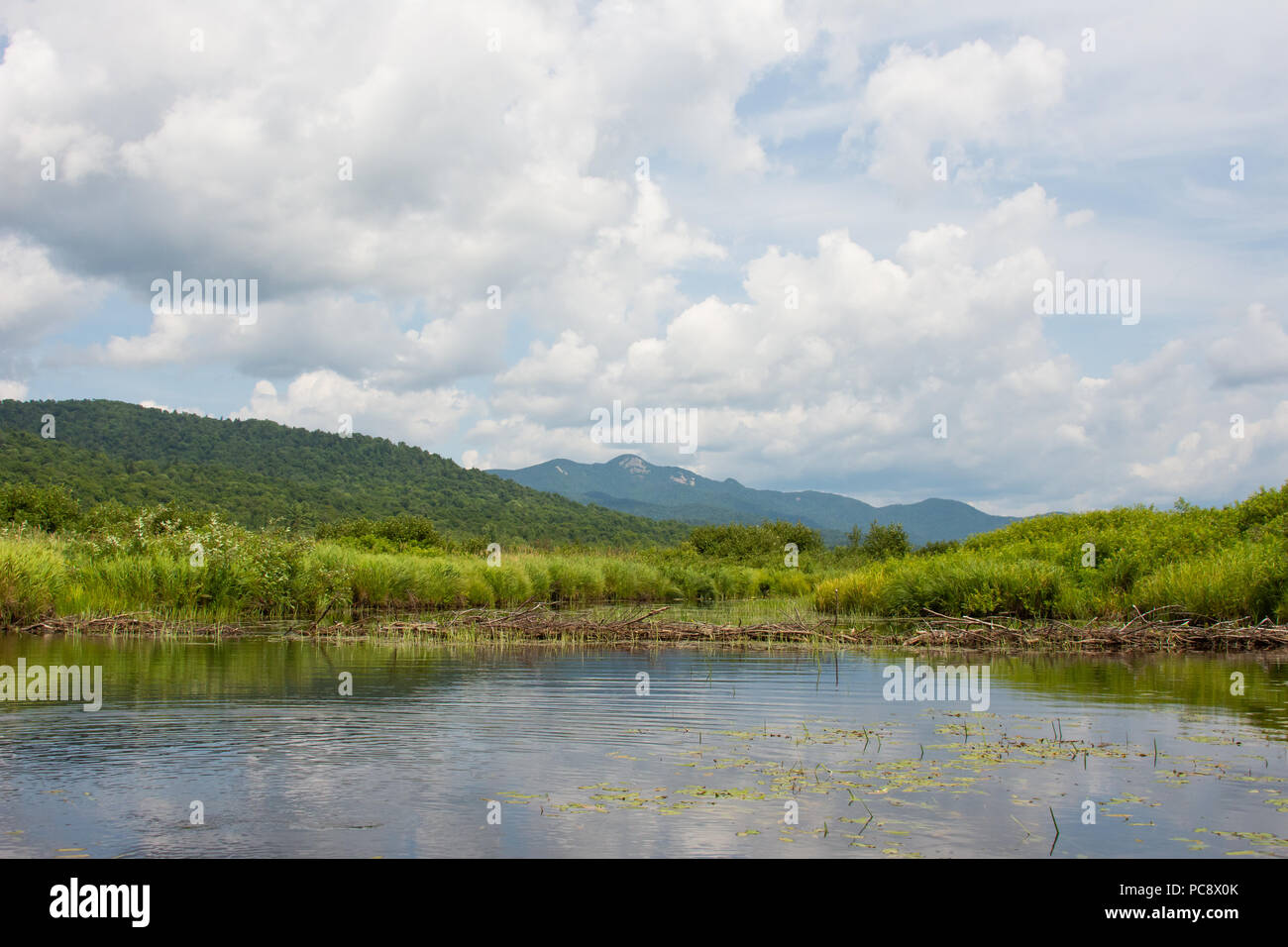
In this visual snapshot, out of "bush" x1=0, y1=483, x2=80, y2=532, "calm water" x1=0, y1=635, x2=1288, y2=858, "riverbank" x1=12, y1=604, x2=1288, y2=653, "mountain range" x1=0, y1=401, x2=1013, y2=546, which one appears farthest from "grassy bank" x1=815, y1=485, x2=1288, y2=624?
"mountain range" x1=0, y1=401, x2=1013, y2=546

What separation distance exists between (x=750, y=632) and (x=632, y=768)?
16.2 meters

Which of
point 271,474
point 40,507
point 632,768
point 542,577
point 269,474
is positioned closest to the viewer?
point 632,768

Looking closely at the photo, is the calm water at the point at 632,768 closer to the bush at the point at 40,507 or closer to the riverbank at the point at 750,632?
the riverbank at the point at 750,632

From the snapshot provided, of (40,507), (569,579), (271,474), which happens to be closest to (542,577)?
(569,579)

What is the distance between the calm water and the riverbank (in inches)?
246

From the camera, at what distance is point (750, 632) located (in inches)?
1003

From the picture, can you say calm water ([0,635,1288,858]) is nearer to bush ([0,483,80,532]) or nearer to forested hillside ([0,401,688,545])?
bush ([0,483,80,532])

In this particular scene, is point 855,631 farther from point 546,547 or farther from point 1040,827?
point 546,547

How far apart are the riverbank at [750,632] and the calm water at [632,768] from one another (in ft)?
20.5

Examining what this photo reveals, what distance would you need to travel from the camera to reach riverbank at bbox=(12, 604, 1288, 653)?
2297cm

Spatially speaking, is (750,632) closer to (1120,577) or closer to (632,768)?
(1120,577)

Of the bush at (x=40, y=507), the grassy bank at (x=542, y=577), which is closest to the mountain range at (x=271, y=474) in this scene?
the bush at (x=40, y=507)
